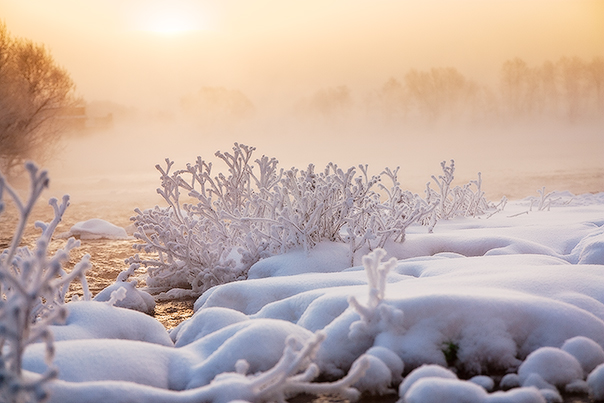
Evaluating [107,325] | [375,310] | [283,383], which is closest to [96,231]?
[107,325]

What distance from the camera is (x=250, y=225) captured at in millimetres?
3918

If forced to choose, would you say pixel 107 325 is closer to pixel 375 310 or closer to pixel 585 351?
pixel 375 310

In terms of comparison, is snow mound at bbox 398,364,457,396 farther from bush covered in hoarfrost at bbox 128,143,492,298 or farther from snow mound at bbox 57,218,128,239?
snow mound at bbox 57,218,128,239

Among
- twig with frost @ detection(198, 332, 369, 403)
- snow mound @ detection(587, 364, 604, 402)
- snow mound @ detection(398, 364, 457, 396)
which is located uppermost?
twig with frost @ detection(198, 332, 369, 403)

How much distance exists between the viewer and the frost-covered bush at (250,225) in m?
3.63

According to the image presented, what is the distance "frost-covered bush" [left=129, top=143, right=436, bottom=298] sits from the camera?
3.63 meters

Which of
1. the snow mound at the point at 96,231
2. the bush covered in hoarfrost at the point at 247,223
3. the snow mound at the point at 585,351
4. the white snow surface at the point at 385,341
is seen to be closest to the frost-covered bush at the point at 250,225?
the bush covered in hoarfrost at the point at 247,223

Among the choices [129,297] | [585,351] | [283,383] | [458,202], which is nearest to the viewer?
[283,383]

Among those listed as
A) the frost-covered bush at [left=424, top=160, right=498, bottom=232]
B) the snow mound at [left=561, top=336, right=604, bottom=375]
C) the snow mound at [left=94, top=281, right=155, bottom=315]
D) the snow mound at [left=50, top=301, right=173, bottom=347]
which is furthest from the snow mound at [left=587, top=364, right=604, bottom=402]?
the frost-covered bush at [left=424, top=160, right=498, bottom=232]

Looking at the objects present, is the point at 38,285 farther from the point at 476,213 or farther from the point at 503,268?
the point at 476,213

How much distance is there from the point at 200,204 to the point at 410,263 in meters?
1.71

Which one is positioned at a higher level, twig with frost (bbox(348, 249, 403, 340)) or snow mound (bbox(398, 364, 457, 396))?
twig with frost (bbox(348, 249, 403, 340))

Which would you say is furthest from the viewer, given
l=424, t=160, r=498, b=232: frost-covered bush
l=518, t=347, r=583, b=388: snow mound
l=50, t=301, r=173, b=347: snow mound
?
l=424, t=160, r=498, b=232: frost-covered bush

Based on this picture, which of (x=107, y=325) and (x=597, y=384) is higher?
(x=107, y=325)
